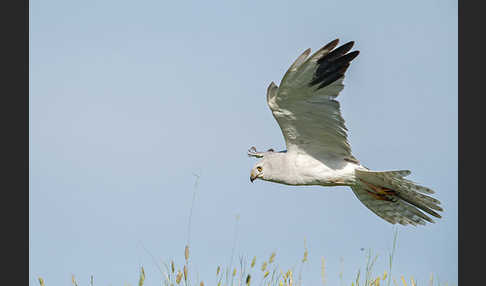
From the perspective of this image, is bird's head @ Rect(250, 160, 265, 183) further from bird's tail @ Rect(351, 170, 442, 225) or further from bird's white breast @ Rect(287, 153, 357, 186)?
bird's tail @ Rect(351, 170, 442, 225)

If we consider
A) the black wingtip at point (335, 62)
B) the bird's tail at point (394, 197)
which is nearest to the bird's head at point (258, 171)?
the bird's tail at point (394, 197)

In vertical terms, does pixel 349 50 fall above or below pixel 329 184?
above

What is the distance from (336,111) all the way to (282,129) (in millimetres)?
730

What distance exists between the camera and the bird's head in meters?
6.30

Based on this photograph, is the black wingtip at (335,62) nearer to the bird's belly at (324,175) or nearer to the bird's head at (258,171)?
the bird's belly at (324,175)

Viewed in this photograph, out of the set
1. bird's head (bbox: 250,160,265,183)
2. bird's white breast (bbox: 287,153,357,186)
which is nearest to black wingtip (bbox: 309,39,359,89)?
bird's white breast (bbox: 287,153,357,186)

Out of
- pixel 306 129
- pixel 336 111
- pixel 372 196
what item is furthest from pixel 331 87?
pixel 372 196

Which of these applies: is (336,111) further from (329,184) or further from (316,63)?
(329,184)

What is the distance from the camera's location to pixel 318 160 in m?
6.11

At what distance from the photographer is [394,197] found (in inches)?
250

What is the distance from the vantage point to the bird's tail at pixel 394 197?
5.95m

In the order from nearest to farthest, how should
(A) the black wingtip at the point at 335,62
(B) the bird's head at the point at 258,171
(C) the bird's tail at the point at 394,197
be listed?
(A) the black wingtip at the point at 335,62 < (C) the bird's tail at the point at 394,197 < (B) the bird's head at the point at 258,171

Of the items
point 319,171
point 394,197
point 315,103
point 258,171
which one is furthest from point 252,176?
point 394,197

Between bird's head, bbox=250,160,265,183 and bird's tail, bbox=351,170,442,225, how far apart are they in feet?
3.40
